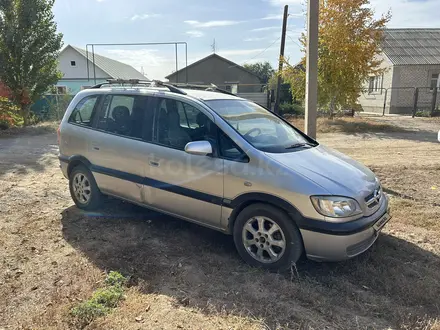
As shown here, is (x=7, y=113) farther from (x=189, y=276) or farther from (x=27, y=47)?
(x=189, y=276)

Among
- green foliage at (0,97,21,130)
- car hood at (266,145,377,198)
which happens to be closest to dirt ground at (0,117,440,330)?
car hood at (266,145,377,198)

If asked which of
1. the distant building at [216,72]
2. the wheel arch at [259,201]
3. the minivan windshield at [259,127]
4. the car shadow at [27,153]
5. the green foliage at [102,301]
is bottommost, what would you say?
the green foliage at [102,301]

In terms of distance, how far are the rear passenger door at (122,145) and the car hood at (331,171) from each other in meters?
1.64

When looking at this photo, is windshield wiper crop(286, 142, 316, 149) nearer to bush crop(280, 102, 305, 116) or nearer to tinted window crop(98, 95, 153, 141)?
tinted window crop(98, 95, 153, 141)

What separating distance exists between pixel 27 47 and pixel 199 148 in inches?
538

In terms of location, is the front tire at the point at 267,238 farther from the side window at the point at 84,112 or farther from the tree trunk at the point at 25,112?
the tree trunk at the point at 25,112

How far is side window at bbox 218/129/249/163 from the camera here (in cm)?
339

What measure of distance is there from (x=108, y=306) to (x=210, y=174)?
1535 mm

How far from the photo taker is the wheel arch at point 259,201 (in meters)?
3.10

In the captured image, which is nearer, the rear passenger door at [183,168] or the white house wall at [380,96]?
the rear passenger door at [183,168]

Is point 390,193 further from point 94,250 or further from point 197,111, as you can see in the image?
point 94,250

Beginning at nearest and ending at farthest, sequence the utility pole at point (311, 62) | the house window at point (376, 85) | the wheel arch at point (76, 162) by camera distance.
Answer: the wheel arch at point (76, 162)
the utility pole at point (311, 62)
the house window at point (376, 85)

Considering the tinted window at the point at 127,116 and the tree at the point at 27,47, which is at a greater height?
the tree at the point at 27,47

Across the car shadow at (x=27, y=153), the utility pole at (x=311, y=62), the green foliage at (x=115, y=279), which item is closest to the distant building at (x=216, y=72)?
the car shadow at (x=27, y=153)
